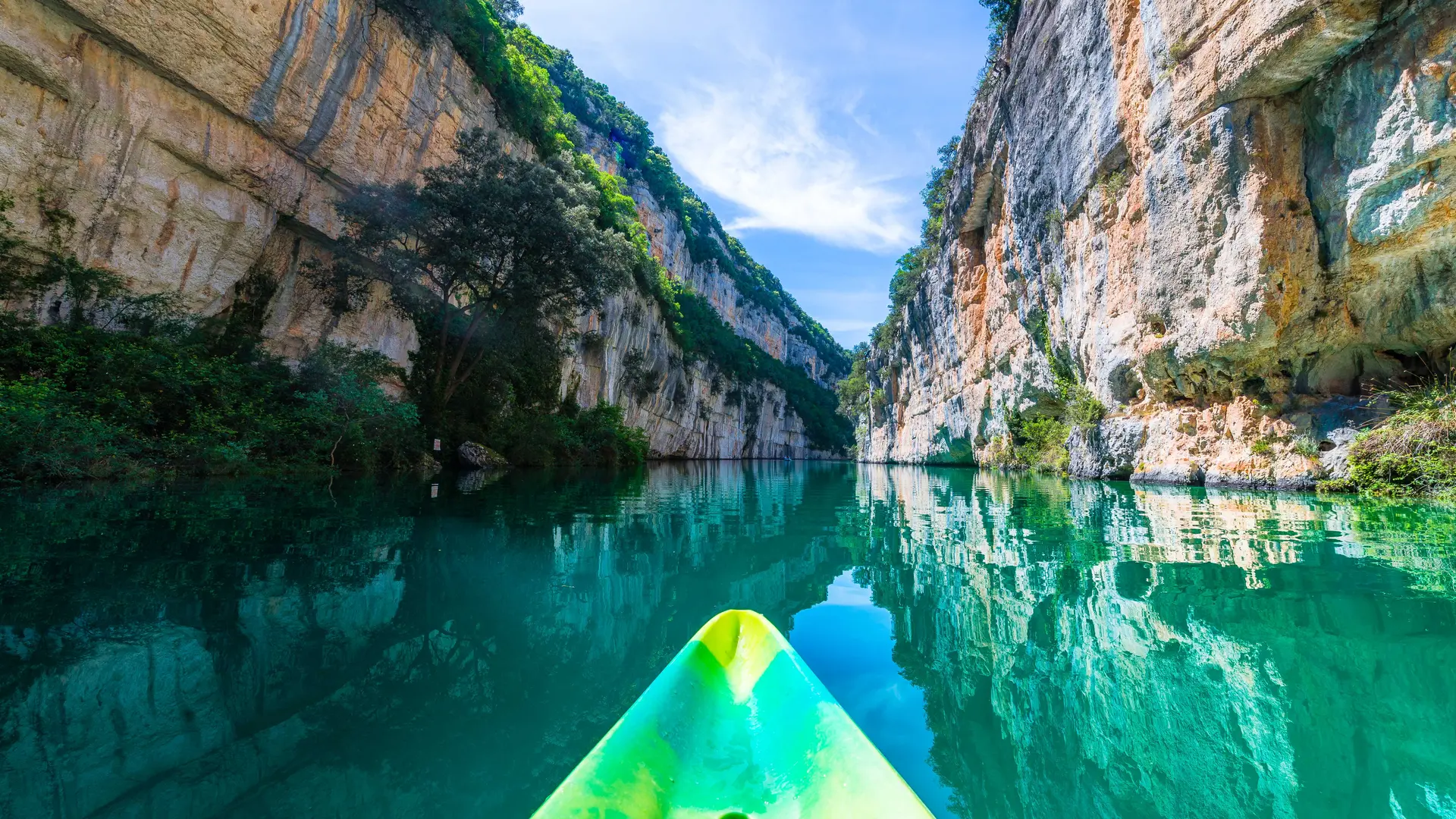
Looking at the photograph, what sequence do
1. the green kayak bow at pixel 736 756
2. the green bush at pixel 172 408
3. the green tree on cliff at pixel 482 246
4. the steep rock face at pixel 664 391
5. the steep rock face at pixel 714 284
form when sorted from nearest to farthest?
the green kayak bow at pixel 736 756 → the green bush at pixel 172 408 → the green tree on cliff at pixel 482 246 → the steep rock face at pixel 664 391 → the steep rock face at pixel 714 284

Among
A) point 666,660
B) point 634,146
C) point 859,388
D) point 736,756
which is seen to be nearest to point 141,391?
point 666,660

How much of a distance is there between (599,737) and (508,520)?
483 cm

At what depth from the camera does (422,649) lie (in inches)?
102

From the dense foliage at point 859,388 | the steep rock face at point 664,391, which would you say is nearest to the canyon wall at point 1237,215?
the steep rock face at point 664,391

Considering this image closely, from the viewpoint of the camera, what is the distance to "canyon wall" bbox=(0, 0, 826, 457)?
9.76 m

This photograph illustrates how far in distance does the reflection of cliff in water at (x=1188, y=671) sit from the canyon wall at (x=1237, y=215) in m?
5.61

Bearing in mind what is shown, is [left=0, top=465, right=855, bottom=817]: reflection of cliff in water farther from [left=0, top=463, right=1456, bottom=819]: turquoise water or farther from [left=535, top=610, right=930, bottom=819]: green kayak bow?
[left=535, top=610, right=930, bottom=819]: green kayak bow

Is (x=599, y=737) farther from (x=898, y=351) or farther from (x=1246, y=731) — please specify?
(x=898, y=351)

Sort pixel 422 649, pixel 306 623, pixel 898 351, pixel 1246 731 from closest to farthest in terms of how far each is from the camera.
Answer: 1. pixel 1246 731
2. pixel 422 649
3. pixel 306 623
4. pixel 898 351

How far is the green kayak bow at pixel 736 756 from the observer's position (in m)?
1.37

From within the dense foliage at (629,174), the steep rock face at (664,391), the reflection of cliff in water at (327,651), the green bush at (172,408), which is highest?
the dense foliage at (629,174)

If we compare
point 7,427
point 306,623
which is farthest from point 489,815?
point 7,427

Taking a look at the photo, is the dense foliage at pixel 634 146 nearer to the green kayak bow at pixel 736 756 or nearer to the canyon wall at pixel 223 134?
the canyon wall at pixel 223 134

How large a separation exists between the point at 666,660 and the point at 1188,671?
218cm
